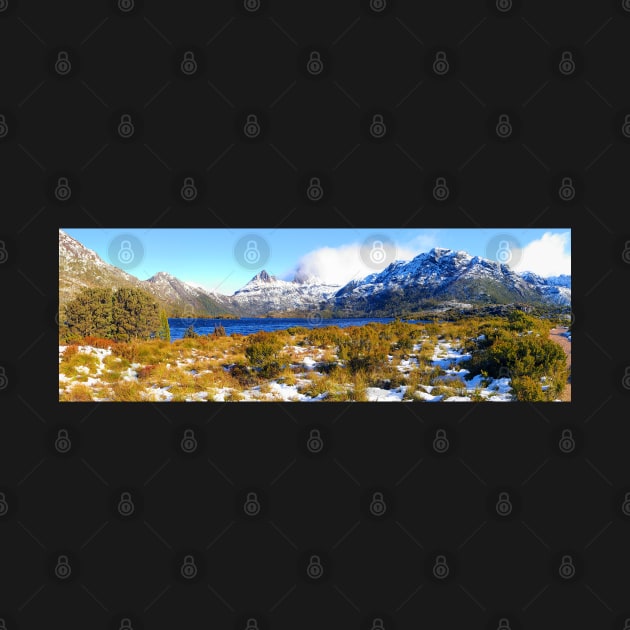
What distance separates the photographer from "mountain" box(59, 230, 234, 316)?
4.24 m

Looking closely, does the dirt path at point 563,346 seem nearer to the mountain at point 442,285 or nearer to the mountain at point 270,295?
the mountain at point 442,285
